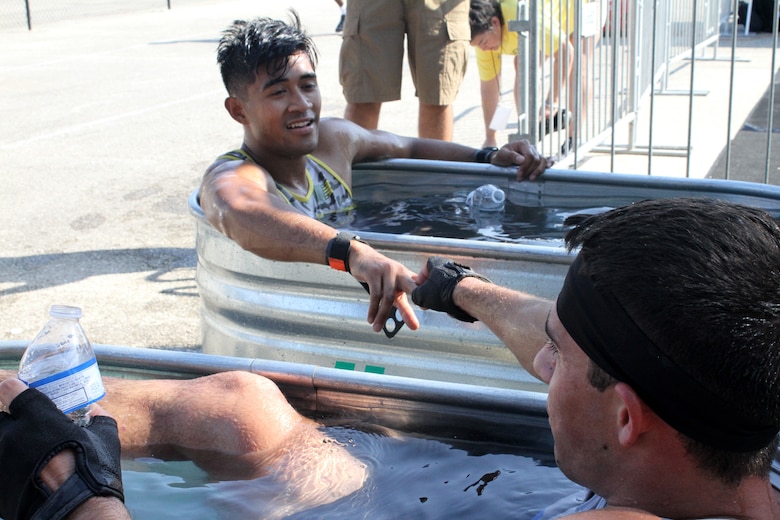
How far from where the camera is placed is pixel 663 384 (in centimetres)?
128

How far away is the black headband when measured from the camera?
4.16 feet

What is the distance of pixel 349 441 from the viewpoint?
2.40 m

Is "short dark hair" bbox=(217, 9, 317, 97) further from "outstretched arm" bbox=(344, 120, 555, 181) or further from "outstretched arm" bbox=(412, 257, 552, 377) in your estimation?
"outstretched arm" bbox=(412, 257, 552, 377)

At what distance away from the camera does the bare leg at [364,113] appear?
5312 mm

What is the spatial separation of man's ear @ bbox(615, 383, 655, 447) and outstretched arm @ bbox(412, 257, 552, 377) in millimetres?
886

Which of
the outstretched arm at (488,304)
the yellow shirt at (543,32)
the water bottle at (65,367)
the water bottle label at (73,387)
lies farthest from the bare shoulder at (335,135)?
the water bottle label at (73,387)

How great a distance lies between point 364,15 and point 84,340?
11.7 ft

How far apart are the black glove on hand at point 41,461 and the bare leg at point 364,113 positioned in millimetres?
3777

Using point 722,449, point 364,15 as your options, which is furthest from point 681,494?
point 364,15

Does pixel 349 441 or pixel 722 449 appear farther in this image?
pixel 349 441

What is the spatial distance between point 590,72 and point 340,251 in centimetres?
397

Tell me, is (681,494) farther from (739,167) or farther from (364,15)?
(739,167)

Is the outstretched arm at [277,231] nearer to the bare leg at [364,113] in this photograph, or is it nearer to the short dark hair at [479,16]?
the bare leg at [364,113]

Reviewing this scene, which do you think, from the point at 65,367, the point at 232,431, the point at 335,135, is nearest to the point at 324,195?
the point at 335,135
